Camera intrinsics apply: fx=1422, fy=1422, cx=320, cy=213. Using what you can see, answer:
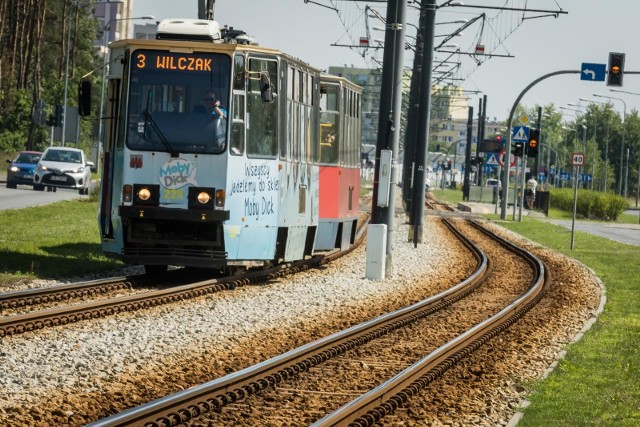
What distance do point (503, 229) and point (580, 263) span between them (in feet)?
62.1

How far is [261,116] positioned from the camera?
21.1 meters

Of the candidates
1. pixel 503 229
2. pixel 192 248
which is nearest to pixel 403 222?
pixel 503 229

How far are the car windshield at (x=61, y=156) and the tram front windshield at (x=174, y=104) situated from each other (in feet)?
121

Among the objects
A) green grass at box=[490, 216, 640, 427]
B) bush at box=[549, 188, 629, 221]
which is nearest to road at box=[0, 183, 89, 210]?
green grass at box=[490, 216, 640, 427]

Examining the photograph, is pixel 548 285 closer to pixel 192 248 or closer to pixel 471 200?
pixel 192 248

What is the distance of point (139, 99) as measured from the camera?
66.9 ft

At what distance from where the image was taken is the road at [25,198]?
43816 mm

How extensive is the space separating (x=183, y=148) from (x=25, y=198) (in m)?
29.9

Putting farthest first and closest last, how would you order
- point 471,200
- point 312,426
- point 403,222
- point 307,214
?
point 471,200
point 403,222
point 307,214
point 312,426

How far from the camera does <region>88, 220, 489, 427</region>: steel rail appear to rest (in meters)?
9.45

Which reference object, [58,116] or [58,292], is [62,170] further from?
[58,292]

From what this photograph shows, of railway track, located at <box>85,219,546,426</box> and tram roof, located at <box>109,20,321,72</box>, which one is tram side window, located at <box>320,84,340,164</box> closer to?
tram roof, located at <box>109,20,321,72</box>

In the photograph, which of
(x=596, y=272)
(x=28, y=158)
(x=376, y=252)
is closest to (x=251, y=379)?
(x=376, y=252)

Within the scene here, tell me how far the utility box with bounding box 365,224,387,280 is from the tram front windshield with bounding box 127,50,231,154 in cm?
526
